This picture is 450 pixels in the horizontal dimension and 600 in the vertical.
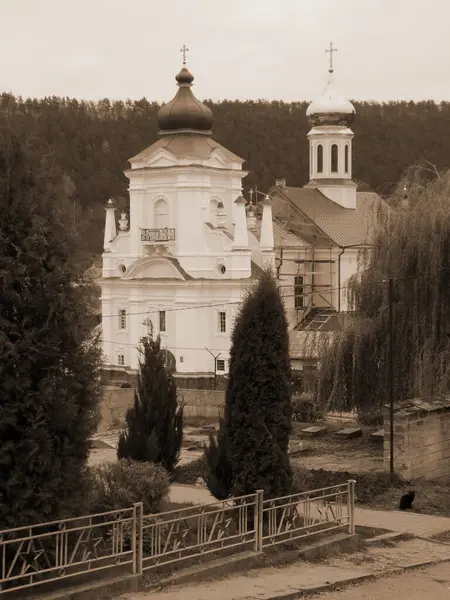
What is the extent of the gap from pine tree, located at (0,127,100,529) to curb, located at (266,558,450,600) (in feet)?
7.07

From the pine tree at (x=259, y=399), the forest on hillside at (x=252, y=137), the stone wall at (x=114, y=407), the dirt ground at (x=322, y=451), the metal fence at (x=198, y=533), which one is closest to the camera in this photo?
the metal fence at (x=198, y=533)

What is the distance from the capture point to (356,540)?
14062 millimetres

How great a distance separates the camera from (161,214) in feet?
152

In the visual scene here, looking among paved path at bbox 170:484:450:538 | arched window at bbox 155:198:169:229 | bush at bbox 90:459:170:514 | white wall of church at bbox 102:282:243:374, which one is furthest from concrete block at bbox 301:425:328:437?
arched window at bbox 155:198:169:229

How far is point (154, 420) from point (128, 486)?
380 cm

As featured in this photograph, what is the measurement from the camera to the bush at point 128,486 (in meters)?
13.1

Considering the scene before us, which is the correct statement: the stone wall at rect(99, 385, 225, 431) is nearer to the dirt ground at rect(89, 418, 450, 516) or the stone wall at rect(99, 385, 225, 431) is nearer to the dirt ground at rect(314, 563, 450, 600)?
the dirt ground at rect(89, 418, 450, 516)

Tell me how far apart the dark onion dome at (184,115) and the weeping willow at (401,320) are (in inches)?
835

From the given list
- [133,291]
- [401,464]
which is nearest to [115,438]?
[401,464]

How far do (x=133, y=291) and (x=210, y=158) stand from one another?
5716mm

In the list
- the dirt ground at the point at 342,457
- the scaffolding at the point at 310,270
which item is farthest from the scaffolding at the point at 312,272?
the dirt ground at the point at 342,457

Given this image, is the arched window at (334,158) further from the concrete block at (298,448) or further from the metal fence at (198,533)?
the metal fence at (198,533)

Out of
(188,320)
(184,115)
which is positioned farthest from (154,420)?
(184,115)

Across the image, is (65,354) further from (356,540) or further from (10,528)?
(356,540)
